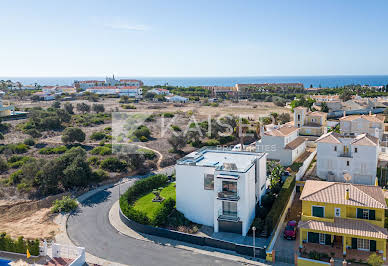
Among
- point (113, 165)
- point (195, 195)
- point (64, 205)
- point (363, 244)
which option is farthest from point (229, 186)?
point (113, 165)

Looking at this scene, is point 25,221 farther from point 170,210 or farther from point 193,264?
point 193,264

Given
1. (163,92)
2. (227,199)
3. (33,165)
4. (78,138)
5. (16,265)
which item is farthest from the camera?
(163,92)

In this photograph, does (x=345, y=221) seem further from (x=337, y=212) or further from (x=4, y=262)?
(x=4, y=262)

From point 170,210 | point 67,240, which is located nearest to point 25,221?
point 67,240

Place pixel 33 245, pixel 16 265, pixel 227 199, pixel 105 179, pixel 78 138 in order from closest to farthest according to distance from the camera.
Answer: pixel 16 265
pixel 33 245
pixel 227 199
pixel 105 179
pixel 78 138

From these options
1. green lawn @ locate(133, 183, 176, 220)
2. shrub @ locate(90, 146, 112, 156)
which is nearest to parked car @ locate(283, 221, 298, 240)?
green lawn @ locate(133, 183, 176, 220)

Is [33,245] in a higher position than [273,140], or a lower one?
lower

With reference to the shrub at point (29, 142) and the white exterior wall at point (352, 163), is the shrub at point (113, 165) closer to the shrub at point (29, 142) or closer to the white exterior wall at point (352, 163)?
the shrub at point (29, 142)
